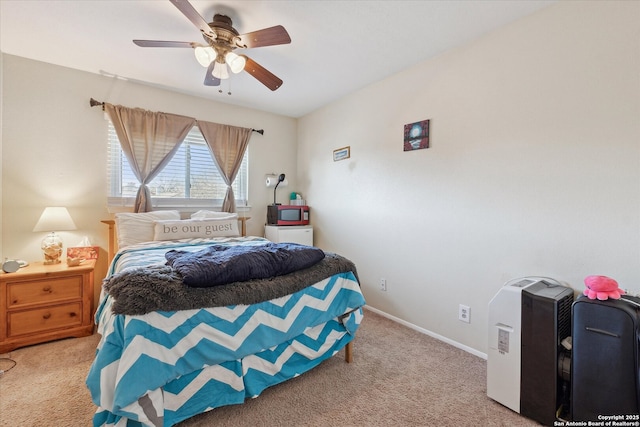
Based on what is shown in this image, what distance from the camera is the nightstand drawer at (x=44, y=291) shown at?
6.99 feet

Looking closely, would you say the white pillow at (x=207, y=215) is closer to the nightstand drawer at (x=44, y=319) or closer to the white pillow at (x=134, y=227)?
the white pillow at (x=134, y=227)

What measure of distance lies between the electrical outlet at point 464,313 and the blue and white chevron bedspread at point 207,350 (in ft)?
2.94

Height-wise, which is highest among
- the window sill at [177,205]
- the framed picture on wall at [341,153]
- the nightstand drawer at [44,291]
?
the framed picture on wall at [341,153]

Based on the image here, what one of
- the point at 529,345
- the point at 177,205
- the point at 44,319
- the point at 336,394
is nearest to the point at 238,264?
the point at 336,394

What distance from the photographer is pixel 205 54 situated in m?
1.93

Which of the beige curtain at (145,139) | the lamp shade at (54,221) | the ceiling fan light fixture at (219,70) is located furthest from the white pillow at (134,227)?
the ceiling fan light fixture at (219,70)

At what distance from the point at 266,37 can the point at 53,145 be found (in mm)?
2400

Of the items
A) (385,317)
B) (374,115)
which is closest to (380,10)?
(374,115)

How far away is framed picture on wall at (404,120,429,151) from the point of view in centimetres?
247

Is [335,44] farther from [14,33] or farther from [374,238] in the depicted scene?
[14,33]

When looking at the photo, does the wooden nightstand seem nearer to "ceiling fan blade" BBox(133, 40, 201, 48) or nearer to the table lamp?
the table lamp

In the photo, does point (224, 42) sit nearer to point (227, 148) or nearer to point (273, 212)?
point (227, 148)

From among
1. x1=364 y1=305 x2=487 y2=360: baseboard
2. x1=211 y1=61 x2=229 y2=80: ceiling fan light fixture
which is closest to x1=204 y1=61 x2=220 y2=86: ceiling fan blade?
x1=211 y1=61 x2=229 y2=80: ceiling fan light fixture

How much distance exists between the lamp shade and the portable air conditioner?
11.0 feet
